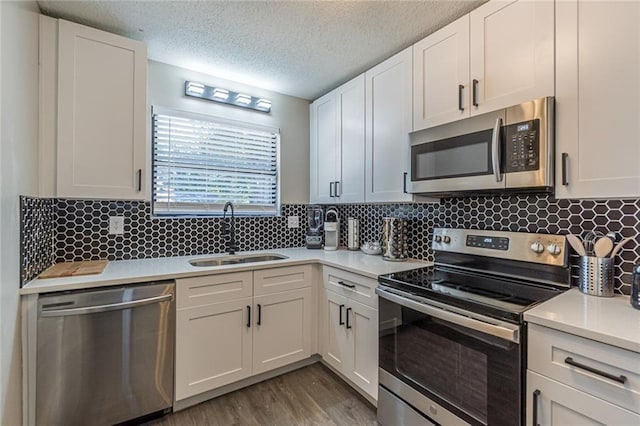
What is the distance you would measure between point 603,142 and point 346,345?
1.75 metres

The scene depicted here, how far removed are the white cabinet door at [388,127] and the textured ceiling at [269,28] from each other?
0.61 ft

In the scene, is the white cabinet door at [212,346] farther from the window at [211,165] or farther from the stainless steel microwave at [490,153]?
the stainless steel microwave at [490,153]

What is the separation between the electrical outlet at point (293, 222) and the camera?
297cm

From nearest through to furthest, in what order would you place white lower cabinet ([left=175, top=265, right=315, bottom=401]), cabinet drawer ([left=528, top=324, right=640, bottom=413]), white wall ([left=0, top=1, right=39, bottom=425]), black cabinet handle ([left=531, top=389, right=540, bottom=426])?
1. cabinet drawer ([left=528, top=324, right=640, bottom=413])
2. black cabinet handle ([left=531, top=389, right=540, bottom=426])
3. white wall ([left=0, top=1, right=39, bottom=425])
4. white lower cabinet ([left=175, top=265, right=315, bottom=401])

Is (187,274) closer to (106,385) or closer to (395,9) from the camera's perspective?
(106,385)

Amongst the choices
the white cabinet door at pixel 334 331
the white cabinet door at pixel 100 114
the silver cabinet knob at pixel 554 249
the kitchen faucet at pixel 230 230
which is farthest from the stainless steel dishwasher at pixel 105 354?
the silver cabinet knob at pixel 554 249

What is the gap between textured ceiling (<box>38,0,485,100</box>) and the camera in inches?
65.9

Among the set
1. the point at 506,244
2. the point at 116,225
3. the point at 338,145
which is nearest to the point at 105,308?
the point at 116,225

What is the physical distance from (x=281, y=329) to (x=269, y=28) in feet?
6.69

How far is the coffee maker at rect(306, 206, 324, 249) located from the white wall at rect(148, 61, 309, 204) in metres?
0.25

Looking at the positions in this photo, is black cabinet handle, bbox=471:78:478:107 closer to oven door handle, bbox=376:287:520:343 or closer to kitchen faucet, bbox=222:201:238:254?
oven door handle, bbox=376:287:520:343

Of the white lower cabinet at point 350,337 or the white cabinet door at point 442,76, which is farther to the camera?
the white lower cabinet at point 350,337

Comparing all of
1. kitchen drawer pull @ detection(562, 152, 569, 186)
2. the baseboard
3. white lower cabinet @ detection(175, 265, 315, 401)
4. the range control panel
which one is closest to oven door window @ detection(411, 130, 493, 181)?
kitchen drawer pull @ detection(562, 152, 569, 186)

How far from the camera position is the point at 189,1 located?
1626 mm
